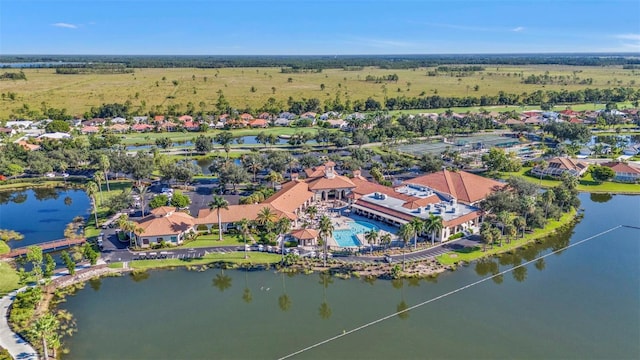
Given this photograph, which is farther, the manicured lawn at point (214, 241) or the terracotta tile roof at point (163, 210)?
the terracotta tile roof at point (163, 210)

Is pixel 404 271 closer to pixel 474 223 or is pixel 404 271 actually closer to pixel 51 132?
pixel 474 223

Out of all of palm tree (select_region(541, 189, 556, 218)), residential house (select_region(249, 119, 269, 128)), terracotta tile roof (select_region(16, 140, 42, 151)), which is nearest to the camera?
palm tree (select_region(541, 189, 556, 218))

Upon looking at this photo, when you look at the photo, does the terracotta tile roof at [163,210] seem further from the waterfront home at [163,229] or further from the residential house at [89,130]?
the residential house at [89,130]

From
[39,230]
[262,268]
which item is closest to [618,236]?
[262,268]

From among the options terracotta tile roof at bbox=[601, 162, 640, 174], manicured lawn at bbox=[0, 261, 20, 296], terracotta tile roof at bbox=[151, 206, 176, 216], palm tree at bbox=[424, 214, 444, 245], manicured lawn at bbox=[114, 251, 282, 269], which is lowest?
manicured lawn at bbox=[114, 251, 282, 269]

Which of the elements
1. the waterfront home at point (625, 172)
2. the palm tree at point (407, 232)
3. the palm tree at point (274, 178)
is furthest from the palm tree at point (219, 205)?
the waterfront home at point (625, 172)

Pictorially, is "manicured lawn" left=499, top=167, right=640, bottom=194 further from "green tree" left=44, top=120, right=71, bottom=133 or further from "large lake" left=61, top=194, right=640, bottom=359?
"green tree" left=44, top=120, right=71, bottom=133

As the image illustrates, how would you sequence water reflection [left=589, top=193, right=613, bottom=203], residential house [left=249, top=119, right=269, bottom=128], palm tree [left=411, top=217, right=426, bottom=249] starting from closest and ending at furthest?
1. palm tree [left=411, top=217, right=426, bottom=249]
2. water reflection [left=589, top=193, right=613, bottom=203]
3. residential house [left=249, top=119, right=269, bottom=128]

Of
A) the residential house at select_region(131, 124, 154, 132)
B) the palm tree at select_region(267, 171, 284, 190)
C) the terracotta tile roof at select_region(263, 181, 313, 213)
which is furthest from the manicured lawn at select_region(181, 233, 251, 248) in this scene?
the residential house at select_region(131, 124, 154, 132)
